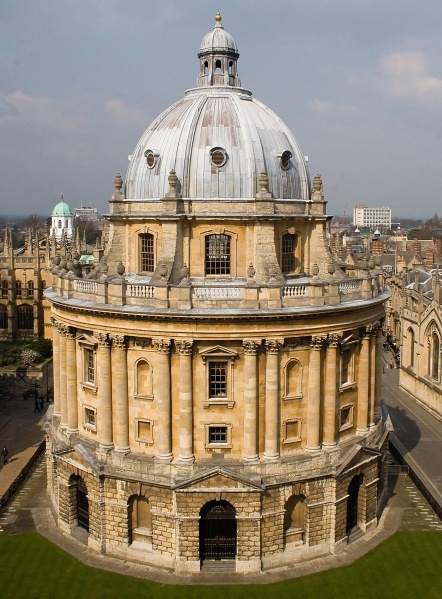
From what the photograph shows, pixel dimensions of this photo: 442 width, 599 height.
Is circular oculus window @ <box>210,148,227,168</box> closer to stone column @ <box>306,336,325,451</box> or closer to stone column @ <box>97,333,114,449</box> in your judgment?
stone column @ <box>306,336,325,451</box>

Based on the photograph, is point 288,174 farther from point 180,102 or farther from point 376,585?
point 376,585

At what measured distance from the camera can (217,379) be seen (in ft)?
109

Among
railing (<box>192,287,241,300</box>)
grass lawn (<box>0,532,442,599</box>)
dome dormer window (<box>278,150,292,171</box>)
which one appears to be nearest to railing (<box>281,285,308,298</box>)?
railing (<box>192,287,241,300</box>)

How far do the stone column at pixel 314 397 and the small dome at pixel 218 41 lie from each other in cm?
1978

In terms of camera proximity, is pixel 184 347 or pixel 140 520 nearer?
pixel 184 347

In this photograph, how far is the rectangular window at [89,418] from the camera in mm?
36141

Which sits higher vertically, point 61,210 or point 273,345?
point 61,210

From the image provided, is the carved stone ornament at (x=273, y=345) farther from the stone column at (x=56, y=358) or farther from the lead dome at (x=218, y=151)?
the stone column at (x=56, y=358)

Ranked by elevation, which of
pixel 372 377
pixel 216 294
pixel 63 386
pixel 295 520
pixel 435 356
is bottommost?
pixel 295 520

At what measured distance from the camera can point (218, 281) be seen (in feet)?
117

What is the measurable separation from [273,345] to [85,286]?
35.7ft

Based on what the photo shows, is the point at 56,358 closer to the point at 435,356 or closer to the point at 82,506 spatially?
the point at 82,506

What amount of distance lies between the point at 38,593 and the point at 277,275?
1940 centimetres

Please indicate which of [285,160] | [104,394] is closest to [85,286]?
[104,394]
